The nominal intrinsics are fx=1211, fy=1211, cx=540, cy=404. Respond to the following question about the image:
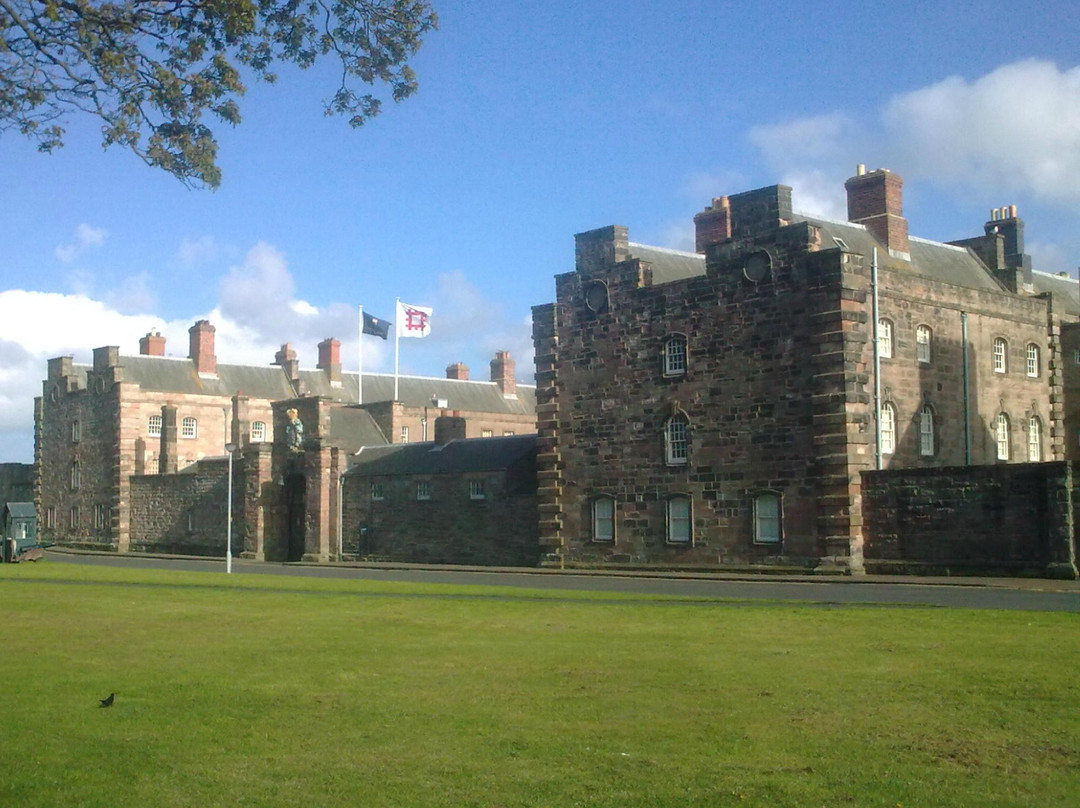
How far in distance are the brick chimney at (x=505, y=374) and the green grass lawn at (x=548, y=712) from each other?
69489 mm

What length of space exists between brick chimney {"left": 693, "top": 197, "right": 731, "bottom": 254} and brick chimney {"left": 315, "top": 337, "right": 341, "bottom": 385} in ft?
144

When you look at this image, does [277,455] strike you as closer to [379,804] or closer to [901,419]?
[901,419]

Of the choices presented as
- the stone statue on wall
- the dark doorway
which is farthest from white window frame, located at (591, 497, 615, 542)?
the stone statue on wall

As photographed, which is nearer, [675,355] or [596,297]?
[675,355]

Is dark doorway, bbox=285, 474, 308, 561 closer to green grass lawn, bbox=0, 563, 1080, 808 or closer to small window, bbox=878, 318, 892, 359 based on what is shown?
small window, bbox=878, 318, 892, 359

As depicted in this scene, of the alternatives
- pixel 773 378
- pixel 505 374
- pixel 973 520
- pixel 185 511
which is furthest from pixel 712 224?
pixel 505 374

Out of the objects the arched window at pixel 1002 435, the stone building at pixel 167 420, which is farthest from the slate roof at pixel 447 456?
the arched window at pixel 1002 435

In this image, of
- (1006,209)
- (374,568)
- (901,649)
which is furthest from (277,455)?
(901,649)

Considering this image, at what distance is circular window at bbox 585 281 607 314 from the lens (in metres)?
42.2

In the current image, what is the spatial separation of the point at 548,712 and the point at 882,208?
118 feet

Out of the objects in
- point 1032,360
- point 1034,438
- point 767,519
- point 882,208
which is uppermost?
point 882,208

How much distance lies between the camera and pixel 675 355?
40094mm

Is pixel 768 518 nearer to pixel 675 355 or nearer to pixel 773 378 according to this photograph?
pixel 773 378

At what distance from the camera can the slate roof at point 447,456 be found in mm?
47781
